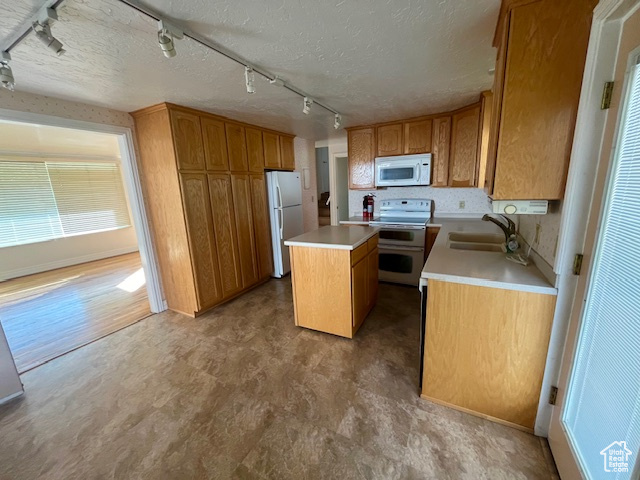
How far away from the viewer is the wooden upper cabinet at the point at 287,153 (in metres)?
4.15

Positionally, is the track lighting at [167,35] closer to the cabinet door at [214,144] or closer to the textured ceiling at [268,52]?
the textured ceiling at [268,52]

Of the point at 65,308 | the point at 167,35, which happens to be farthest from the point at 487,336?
the point at 65,308

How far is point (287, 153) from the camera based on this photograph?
427cm

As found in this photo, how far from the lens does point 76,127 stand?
2.34 meters

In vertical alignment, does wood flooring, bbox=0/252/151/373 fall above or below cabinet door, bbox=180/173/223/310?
below

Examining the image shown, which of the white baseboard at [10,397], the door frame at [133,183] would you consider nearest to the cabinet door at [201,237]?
the door frame at [133,183]

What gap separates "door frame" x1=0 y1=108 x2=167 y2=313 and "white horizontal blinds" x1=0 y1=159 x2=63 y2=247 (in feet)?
12.1

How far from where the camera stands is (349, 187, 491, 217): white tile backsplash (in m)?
3.49

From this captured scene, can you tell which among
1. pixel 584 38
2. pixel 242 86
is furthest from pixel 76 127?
pixel 584 38

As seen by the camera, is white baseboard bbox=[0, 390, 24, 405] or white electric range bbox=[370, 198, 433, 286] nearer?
white baseboard bbox=[0, 390, 24, 405]

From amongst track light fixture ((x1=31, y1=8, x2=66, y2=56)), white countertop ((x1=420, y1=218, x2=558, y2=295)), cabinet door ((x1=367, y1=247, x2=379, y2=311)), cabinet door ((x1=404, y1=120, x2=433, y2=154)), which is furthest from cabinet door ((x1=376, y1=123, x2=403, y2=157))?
track light fixture ((x1=31, y1=8, x2=66, y2=56))

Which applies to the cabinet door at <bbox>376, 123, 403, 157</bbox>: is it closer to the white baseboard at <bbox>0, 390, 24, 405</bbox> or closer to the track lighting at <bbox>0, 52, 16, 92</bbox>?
the track lighting at <bbox>0, 52, 16, 92</bbox>

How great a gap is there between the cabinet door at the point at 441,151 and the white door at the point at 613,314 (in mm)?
Answer: 2400

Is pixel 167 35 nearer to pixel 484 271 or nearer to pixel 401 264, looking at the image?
pixel 484 271
